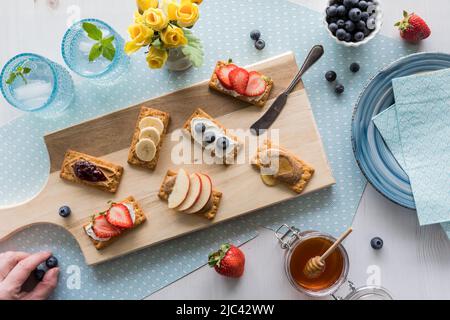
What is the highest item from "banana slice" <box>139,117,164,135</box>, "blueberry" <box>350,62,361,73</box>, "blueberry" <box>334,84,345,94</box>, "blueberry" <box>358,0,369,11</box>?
"blueberry" <box>358,0,369,11</box>

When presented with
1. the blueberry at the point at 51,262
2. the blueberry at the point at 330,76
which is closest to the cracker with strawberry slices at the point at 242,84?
the blueberry at the point at 330,76

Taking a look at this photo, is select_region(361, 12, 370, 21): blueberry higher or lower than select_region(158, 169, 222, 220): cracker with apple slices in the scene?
higher

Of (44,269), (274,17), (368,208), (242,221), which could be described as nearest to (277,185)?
(242,221)

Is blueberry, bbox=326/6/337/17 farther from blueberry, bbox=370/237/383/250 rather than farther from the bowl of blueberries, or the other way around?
blueberry, bbox=370/237/383/250

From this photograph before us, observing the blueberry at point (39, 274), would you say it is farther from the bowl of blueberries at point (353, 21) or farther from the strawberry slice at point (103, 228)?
the bowl of blueberries at point (353, 21)

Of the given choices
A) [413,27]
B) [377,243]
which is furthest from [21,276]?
[413,27]

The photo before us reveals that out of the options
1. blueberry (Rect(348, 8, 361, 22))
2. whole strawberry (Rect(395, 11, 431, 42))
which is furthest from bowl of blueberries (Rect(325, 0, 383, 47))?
whole strawberry (Rect(395, 11, 431, 42))

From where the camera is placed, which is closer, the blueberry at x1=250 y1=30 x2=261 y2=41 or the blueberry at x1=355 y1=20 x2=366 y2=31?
the blueberry at x1=355 y1=20 x2=366 y2=31
